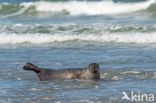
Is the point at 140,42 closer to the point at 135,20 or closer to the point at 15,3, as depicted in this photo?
the point at 135,20

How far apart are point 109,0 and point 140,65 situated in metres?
15.2

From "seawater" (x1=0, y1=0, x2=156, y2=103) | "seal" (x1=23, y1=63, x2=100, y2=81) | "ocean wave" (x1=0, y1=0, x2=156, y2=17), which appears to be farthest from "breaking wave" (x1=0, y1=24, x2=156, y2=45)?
"ocean wave" (x1=0, y1=0, x2=156, y2=17)

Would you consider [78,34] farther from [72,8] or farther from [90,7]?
[72,8]

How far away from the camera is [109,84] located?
880cm

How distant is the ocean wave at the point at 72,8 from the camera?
23.6 m

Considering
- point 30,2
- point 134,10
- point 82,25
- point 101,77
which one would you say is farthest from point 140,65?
point 30,2

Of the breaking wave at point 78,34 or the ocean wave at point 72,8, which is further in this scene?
the ocean wave at point 72,8

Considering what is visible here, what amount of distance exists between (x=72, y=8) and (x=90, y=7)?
960 millimetres

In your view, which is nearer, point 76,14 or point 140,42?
point 140,42

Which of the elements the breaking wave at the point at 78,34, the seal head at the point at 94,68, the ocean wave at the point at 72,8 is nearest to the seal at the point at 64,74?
the seal head at the point at 94,68

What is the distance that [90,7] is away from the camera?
24531mm

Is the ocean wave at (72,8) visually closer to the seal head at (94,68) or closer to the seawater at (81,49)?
the seawater at (81,49)

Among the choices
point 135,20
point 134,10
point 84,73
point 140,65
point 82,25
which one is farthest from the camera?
point 134,10

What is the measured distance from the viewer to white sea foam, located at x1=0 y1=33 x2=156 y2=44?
49.3ft
